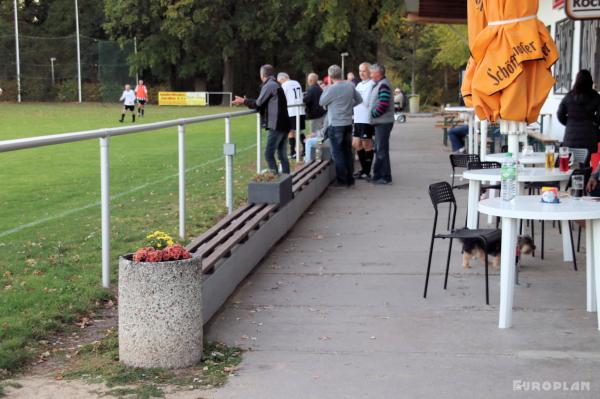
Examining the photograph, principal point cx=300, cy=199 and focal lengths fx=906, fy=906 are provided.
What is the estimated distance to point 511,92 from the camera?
7.29m

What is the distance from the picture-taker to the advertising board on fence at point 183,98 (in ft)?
206

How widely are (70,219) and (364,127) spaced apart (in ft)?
22.1

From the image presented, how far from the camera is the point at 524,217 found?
6215mm

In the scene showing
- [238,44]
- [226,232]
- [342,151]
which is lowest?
[226,232]

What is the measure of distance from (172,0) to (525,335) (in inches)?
2308

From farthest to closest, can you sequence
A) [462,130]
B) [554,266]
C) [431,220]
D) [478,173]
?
[462,130], [431,220], [478,173], [554,266]

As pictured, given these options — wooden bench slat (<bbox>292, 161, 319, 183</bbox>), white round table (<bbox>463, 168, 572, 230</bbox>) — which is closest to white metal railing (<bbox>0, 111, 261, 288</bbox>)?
wooden bench slat (<bbox>292, 161, 319, 183</bbox>)

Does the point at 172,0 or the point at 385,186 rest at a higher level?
the point at 172,0

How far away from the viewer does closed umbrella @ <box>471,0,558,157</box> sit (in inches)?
282

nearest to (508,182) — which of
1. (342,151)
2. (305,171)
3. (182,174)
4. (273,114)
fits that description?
(182,174)

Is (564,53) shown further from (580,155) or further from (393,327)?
(393,327)

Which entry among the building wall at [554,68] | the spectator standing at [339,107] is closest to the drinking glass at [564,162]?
the spectator standing at [339,107]

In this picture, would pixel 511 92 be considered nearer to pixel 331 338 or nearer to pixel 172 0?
pixel 331 338

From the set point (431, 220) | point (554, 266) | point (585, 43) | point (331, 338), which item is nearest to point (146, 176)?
point (431, 220)
